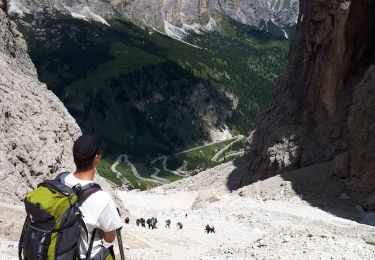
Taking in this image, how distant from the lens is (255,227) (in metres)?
43.8

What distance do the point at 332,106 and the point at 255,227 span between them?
26.3 metres

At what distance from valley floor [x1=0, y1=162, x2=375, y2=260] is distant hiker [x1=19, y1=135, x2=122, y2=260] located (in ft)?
40.4

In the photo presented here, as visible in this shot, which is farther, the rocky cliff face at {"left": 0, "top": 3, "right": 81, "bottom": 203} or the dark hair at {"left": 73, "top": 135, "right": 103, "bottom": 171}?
the rocky cliff face at {"left": 0, "top": 3, "right": 81, "bottom": 203}

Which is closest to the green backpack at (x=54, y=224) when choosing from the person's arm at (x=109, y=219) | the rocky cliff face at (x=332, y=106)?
the person's arm at (x=109, y=219)

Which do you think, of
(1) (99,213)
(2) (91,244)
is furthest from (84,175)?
(2) (91,244)

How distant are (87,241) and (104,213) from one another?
0.57 m

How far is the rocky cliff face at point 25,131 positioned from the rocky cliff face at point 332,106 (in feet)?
93.8

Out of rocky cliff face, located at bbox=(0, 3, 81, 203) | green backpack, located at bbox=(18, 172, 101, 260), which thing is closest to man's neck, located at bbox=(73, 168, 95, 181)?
green backpack, located at bbox=(18, 172, 101, 260)

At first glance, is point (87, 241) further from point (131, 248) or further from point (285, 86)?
point (285, 86)

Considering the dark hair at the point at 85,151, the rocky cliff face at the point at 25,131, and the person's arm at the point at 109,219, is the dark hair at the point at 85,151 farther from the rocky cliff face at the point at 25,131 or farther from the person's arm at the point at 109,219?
the rocky cliff face at the point at 25,131

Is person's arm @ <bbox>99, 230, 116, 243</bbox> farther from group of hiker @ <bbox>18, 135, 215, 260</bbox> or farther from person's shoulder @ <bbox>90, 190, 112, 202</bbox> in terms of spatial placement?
person's shoulder @ <bbox>90, 190, 112, 202</bbox>

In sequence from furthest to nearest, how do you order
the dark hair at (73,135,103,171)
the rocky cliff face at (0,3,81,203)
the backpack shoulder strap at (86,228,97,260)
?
the rocky cliff face at (0,3,81,203) < the dark hair at (73,135,103,171) < the backpack shoulder strap at (86,228,97,260)

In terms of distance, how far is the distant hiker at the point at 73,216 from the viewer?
8078mm

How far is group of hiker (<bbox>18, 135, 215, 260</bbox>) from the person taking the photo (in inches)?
318
